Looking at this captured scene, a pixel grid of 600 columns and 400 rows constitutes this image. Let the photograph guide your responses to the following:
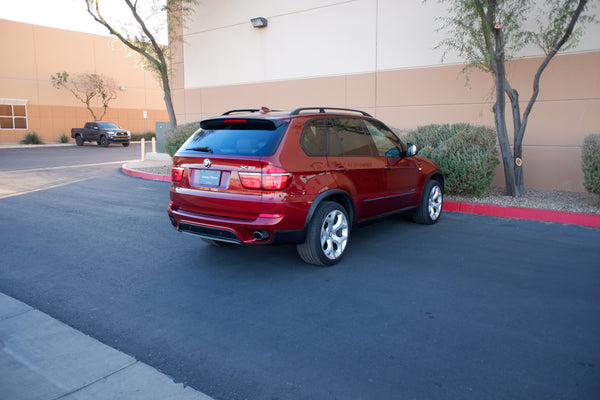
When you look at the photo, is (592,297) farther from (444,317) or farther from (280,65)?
(280,65)

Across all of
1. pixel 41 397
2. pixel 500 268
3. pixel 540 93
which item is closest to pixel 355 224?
pixel 500 268

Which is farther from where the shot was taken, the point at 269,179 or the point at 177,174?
the point at 177,174

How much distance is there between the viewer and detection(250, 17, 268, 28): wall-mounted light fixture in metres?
15.2

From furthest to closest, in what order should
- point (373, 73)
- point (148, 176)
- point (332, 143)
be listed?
point (148, 176), point (373, 73), point (332, 143)

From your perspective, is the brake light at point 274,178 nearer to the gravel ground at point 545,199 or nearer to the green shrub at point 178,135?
the gravel ground at point 545,199

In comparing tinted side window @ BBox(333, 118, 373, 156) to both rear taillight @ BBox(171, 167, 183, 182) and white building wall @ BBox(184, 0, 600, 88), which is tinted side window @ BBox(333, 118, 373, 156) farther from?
white building wall @ BBox(184, 0, 600, 88)

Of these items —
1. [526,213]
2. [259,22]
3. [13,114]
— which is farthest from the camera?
[13,114]

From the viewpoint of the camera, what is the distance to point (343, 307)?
164 inches

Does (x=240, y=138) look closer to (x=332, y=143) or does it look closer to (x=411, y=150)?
(x=332, y=143)

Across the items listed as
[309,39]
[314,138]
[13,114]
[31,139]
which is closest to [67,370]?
[314,138]

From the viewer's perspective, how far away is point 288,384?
2963mm

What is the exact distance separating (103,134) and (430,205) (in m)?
29.7

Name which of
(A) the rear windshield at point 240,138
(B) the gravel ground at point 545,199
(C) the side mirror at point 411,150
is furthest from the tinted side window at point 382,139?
(B) the gravel ground at point 545,199

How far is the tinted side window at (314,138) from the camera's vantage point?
5.11 m
